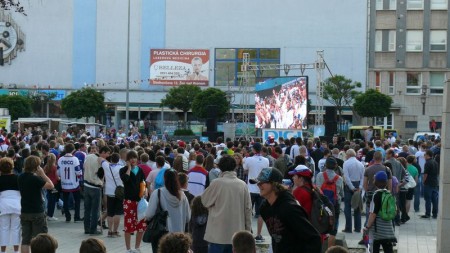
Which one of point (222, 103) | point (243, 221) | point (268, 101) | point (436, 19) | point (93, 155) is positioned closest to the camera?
point (243, 221)

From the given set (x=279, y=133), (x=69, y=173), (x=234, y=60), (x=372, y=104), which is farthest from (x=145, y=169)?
(x=234, y=60)

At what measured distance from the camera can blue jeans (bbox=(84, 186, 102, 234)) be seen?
15.7 m

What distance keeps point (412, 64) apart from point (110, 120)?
25498 millimetres

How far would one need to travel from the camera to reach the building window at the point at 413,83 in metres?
61.8

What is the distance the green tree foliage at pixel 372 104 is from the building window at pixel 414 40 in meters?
6.63

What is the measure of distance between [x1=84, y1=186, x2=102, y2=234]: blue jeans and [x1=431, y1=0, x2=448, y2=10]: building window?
49.7 meters

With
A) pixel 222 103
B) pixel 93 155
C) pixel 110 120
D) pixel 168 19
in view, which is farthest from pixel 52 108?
pixel 93 155

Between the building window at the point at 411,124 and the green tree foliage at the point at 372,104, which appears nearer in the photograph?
the green tree foliage at the point at 372,104

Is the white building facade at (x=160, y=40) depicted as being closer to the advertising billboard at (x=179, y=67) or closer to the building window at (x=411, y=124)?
the advertising billboard at (x=179, y=67)

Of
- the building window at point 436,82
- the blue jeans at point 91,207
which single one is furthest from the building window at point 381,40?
the blue jeans at point 91,207

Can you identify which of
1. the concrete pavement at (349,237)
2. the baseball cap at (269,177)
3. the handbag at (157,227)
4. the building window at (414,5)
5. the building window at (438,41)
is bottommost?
the concrete pavement at (349,237)

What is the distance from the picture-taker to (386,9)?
62000mm

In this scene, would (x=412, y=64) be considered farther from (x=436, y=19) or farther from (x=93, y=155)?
(x=93, y=155)

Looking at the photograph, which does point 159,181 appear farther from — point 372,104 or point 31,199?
point 372,104
